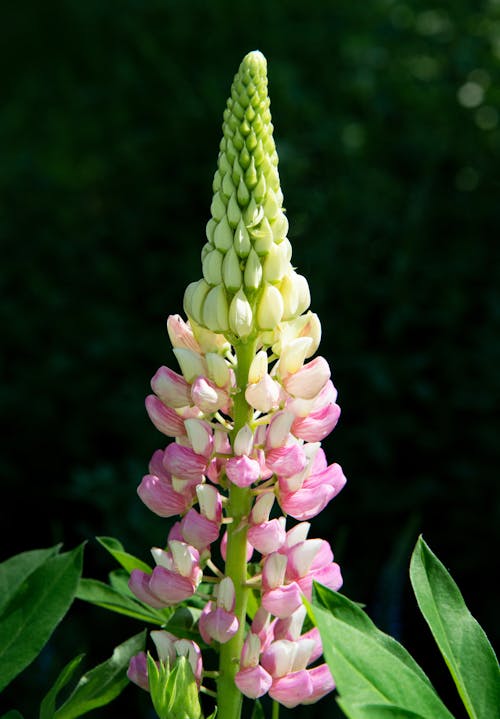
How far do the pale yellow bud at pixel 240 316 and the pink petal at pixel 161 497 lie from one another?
0.74 ft

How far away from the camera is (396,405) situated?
3.26 metres

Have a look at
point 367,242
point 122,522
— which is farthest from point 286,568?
point 367,242

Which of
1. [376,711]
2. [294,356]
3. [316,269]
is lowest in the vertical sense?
[376,711]

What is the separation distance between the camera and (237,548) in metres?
1.36

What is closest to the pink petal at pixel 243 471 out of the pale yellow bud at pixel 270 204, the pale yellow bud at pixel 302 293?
the pale yellow bud at pixel 302 293

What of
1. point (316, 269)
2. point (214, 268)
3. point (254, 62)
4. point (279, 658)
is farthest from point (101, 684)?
point (316, 269)

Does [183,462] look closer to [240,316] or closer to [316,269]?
[240,316]

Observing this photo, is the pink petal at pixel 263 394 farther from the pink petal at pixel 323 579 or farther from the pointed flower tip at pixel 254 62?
the pointed flower tip at pixel 254 62

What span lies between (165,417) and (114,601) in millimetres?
356

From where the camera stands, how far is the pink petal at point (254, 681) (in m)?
1.30

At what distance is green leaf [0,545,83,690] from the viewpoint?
1405 millimetres

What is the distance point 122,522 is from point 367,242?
119cm

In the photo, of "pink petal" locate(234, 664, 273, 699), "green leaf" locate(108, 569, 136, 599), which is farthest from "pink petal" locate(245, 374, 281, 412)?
"green leaf" locate(108, 569, 136, 599)

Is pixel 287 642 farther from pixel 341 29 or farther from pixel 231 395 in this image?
pixel 341 29
